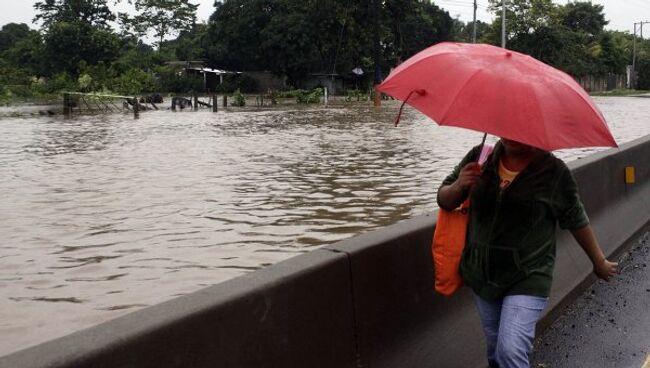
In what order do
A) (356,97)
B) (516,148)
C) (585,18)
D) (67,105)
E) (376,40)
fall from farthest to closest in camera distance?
(585,18)
(376,40)
(356,97)
(67,105)
(516,148)

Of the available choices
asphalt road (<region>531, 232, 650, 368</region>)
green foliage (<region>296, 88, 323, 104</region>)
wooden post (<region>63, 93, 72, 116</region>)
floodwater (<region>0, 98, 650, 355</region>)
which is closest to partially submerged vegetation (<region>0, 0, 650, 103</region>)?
green foliage (<region>296, 88, 323, 104</region>)

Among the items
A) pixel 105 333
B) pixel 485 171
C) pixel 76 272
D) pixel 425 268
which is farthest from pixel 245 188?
pixel 105 333

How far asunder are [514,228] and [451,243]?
30 centimetres

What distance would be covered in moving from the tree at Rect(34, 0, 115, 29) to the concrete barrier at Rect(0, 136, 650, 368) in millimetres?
87017

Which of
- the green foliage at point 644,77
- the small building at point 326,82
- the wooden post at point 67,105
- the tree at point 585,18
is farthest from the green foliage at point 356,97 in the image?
the tree at point 585,18

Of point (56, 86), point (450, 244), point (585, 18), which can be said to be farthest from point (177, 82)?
point (450, 244)

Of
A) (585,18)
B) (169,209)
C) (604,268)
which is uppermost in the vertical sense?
(585,18)

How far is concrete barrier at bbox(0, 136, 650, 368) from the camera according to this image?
221 centimetres

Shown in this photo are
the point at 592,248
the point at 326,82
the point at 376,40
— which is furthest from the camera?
the point at 326,82

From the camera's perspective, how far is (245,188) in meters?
10.5

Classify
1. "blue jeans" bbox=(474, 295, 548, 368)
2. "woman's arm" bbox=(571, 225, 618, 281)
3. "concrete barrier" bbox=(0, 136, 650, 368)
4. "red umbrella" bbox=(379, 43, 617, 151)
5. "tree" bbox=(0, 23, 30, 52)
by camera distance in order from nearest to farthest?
"concrete barrier" bbox=(0, 136, 650, 368) → "red umbrella" bbox=(379, 43, 617, 151) → "blue jeans" bbox=(474, 295, 548, 368) → "woman's arm" bbox=(571, 225, 618, 281) → "tree" bbox=(0, 23, 30, 52)

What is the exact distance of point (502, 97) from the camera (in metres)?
2.95

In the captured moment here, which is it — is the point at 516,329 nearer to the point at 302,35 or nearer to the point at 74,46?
the point at 302,35

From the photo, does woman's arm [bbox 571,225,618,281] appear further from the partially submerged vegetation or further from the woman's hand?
the partially submerged vegetation
